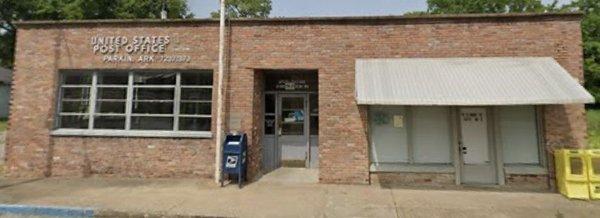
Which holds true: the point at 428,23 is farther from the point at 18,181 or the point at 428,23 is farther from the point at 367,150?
the point at 18,181


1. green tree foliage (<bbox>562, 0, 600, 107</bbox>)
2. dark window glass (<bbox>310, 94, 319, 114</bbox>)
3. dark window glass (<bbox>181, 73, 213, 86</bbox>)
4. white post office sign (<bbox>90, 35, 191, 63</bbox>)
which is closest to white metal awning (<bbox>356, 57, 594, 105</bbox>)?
dark window glass (<bbox>310, 94, 319, 114</bbox>)

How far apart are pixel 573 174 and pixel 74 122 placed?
11.6 meters

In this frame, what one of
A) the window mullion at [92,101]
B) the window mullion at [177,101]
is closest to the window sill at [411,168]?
the window mullion at [177,101]

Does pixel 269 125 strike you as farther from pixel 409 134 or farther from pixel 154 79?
pixel 409 134

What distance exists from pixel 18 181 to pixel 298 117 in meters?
6.99

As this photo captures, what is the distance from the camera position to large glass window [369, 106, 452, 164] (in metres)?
9.05

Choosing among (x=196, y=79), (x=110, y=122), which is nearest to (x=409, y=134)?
(x=196, y=79)

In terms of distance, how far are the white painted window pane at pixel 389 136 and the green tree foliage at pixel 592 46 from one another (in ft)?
97.2

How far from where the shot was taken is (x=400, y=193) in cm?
819

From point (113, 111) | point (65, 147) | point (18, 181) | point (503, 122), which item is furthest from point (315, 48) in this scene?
point (18, 181)

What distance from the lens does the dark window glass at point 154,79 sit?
392 inches

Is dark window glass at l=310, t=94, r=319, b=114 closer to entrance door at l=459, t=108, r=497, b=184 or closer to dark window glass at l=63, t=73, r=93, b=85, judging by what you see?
entrance door at l=459, t=108, r=497, b=184

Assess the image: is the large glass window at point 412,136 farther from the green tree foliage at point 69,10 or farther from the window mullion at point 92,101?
the green tree foliage at point 69,10

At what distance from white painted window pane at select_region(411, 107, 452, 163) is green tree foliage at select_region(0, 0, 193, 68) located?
27.7 m
